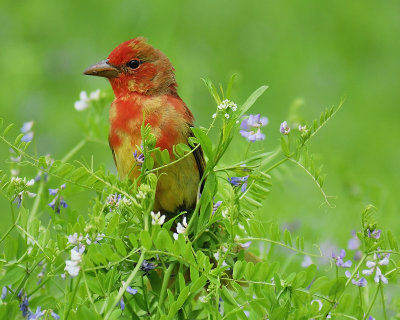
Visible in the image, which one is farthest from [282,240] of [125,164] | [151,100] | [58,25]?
[58,25]

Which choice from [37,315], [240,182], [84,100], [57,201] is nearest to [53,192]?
[57,201]

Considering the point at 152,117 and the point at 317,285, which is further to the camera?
the point at 152,117

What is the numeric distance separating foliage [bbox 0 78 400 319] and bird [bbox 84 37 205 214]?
68 centimetres

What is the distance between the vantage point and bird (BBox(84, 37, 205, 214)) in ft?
10.9

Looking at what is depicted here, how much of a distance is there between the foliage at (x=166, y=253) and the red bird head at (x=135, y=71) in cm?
117

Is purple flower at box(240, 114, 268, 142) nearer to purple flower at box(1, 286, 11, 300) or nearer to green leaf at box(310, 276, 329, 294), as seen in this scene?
green leaf at box(310, 276, 329, 294)

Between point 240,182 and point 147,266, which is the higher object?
point 240,182

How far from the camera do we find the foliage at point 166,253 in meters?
2.18

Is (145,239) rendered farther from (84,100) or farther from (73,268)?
(84,100)

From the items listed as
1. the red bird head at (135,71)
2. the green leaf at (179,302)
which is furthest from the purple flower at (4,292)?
the red bird head at (135,71)

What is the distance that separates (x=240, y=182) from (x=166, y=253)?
406mm

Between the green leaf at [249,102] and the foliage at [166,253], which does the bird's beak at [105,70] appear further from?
the green leaf at [249,102]

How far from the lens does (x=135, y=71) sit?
374 centimetres

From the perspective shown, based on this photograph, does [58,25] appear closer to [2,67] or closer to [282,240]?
[2,67]
